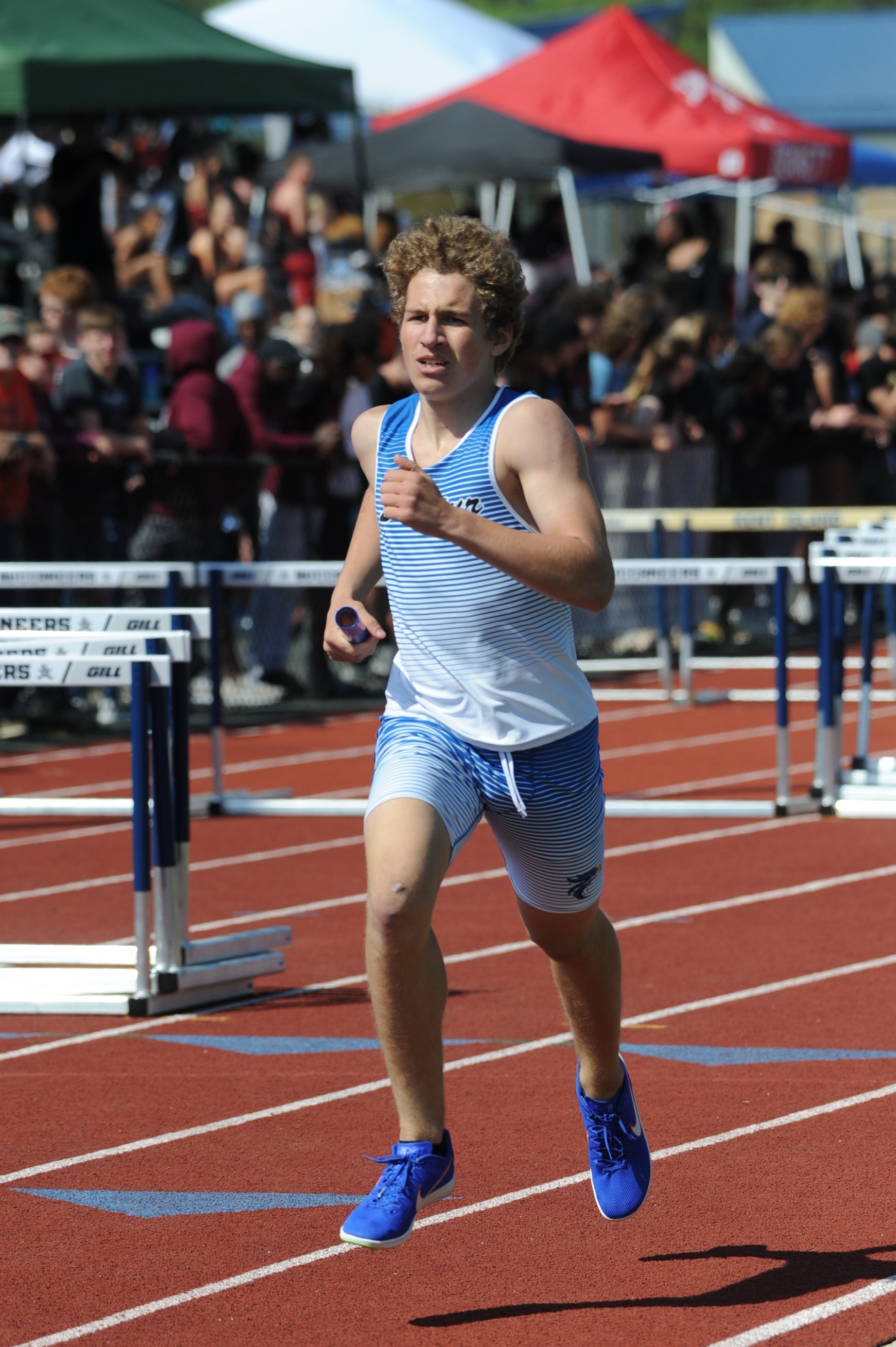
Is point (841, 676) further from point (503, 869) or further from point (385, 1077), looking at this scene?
→ point (385, 1077)

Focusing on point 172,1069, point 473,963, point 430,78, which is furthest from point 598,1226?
point 430,78

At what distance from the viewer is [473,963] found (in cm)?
704

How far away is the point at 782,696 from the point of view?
9.77m

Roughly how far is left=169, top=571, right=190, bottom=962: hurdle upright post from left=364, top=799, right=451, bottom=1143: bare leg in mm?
2458

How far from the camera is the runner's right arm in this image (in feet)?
14.3

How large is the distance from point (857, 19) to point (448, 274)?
56.8m

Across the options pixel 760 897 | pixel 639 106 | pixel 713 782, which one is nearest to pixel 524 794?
pixel 760 897

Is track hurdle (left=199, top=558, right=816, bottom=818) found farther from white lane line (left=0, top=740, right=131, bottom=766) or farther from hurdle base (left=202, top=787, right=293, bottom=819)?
white lane line (left=0, top=740, right=131, bottom=766)

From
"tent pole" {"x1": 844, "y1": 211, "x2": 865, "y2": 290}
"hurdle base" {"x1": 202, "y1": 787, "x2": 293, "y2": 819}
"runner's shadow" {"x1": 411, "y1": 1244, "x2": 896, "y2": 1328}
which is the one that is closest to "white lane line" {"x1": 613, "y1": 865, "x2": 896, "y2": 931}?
"hurdle base" {"x1": 202, "y1": 787, "x2": 293, "y2": 819}

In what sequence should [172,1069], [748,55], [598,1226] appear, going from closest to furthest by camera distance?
1. [598,1226]
2. [172,1069]
3. [748,55]

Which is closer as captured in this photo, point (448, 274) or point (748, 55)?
point (448, 274)

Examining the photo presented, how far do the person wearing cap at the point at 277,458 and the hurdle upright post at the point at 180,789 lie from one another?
6.36 meters

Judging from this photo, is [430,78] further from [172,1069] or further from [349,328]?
[172,1069]

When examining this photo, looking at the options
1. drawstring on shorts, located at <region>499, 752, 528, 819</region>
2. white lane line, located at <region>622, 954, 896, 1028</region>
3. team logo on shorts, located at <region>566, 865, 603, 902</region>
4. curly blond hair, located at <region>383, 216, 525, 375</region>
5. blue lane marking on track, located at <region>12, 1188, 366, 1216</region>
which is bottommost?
white lane line, located at <region>622, 954, 896, 1028</region>
